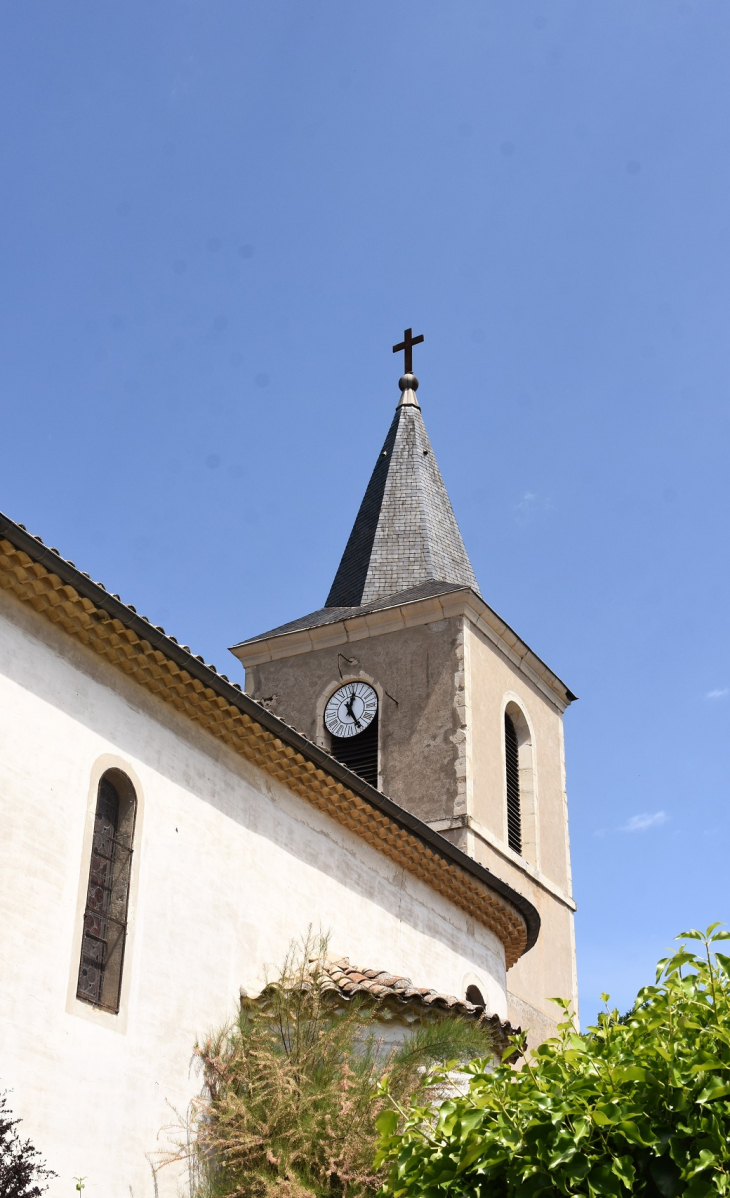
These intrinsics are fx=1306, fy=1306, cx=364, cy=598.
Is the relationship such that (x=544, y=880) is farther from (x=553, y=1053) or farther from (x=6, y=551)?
(x=553, y=1053)

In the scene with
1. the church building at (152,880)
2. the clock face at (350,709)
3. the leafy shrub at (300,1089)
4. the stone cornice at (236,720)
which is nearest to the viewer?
the church building at (152,880)

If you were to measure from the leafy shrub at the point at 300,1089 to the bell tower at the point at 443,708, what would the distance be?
10.00m

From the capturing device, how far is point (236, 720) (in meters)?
11.3

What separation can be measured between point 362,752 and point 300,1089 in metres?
13.0

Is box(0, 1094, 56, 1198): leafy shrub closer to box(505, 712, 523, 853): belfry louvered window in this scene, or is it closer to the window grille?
the window grille

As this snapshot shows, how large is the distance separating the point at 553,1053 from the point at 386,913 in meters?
8.33

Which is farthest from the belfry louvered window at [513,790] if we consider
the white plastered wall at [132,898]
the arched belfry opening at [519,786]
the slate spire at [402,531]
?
the white plastered wall at [132,898]

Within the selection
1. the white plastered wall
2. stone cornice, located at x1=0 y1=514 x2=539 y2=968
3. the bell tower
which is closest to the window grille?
the bell tower

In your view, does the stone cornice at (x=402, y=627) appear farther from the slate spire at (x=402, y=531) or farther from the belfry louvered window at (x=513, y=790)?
the belfry louvered window at (x=513, y=790)

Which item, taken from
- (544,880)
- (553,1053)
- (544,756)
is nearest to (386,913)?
(553,1053)

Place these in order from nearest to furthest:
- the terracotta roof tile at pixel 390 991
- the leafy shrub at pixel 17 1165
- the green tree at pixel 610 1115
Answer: the green tree at pixel 610 1115, the leafy shrub at pixel 17 1165, the terracotta roof tile at pixel 390 991

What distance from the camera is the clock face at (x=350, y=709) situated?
22.6m

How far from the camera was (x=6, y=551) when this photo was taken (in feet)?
29.8

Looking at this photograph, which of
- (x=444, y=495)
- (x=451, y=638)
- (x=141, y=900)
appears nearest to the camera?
(x=141, y=900)
